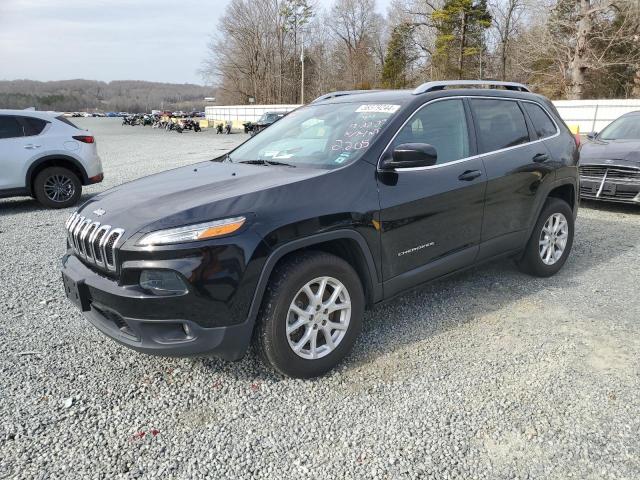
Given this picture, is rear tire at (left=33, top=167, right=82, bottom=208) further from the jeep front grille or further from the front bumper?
the front bumper

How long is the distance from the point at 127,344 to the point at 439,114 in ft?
Result: 8.66

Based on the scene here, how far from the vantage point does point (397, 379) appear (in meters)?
3.01

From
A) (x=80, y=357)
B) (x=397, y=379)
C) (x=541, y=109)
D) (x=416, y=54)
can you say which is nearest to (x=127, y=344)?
(x=80, y=357)

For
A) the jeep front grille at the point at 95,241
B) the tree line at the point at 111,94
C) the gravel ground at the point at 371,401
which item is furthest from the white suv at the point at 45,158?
the tree line at the point at 111,94

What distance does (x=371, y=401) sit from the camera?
2795 mm

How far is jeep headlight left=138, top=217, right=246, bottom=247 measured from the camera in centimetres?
252

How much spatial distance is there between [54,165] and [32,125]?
710mm

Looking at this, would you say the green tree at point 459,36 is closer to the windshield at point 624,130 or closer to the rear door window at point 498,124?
the windshield at point 624,130

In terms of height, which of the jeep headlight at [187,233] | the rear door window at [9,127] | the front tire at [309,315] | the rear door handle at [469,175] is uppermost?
the rear door window at [9,127]

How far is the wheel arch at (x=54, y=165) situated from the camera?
26.5 ft

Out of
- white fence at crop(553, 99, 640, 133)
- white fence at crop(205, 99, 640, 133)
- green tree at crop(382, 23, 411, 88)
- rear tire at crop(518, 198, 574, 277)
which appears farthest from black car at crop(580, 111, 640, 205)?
green tree at crop(382, 23, 411, 88)

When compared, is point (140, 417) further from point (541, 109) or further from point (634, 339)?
point (541, 109)

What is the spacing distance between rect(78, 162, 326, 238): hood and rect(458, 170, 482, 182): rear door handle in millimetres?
1204

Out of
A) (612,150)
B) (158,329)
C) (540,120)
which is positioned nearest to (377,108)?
(540,120)
